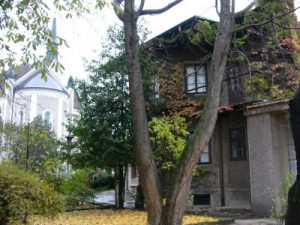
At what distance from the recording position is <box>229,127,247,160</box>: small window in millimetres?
16672

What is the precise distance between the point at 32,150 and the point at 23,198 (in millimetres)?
12263

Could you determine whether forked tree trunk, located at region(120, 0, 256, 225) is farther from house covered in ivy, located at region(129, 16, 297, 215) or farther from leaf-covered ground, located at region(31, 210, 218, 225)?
house covered in ivy, located at region(129, 16, 297, 215)

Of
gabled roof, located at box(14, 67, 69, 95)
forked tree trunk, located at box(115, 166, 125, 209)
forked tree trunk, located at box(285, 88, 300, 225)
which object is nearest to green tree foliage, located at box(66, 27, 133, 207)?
forked tree trunk, located at box(115, 166, 125, 209)

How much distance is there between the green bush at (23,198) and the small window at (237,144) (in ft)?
30.8

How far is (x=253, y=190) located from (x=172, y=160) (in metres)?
3.10

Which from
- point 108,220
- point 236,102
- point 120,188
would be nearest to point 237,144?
point 236,102

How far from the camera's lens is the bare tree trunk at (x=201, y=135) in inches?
301

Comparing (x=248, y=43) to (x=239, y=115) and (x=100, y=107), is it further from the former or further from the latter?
(x=100, y=107)

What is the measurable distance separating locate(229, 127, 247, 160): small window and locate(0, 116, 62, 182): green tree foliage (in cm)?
795

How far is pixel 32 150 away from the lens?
20844 millimetres

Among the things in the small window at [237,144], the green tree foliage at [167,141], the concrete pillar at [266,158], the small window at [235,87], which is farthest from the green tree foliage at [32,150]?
the concrete pillar at [266,158]

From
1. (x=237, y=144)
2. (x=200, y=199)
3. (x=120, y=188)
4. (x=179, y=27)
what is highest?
(x=179, y=27)

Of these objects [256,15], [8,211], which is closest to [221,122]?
[256,15]

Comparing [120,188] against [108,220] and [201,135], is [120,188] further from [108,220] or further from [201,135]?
[201,135]
